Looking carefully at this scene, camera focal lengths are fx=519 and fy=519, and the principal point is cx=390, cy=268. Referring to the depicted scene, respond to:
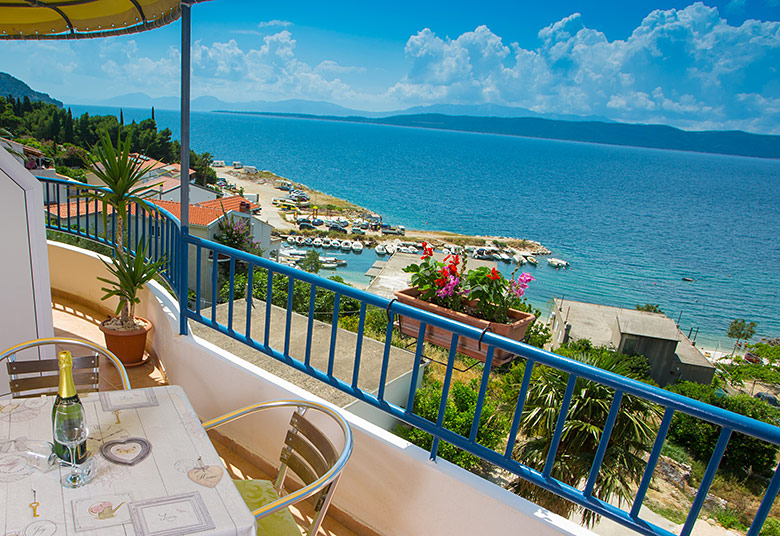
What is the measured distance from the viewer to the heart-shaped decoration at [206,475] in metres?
1.28

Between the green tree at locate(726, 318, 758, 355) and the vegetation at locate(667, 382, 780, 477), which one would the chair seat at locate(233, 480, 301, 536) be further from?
the green tree at locate(726, 318, 758, 355)

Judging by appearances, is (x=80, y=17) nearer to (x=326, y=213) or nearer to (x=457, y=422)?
(x=457, y=422)

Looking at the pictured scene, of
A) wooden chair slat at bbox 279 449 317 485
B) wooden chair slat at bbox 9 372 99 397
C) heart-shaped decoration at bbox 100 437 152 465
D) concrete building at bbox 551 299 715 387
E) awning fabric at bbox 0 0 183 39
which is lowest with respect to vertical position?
concrete building at bbox 551 299 715 387

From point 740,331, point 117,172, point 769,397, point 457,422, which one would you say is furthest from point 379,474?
point 740,331

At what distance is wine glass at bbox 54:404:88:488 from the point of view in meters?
1.24

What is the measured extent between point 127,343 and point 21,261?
36.2 inches

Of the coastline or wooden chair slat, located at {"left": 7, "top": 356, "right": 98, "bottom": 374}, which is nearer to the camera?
wooden chair slat, located at {"left": 7, "top": 356, "right": 98, "bottom": 374}

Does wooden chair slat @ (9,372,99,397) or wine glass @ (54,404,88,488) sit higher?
wine glass @ (54,404,88,488)

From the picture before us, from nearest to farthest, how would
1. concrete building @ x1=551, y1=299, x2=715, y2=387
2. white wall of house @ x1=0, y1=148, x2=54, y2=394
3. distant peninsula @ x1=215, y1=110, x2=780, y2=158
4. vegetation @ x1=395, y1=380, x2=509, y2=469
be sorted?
white wall of house @ x1=0, y1=148, x2=54, y2=394 < vegetation @ x1=395, y1=380, x2=509, y2=469 < concrete building @ x1=551, y1=299, x2=715, y2=387 < distant peninsula @ x1=215, y1=110, x2=780, y2=158

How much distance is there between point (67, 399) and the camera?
1240mm

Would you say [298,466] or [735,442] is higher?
[298,466]

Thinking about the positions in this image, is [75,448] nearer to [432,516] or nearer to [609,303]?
[432,516]

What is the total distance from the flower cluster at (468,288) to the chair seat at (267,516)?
144 centimetres

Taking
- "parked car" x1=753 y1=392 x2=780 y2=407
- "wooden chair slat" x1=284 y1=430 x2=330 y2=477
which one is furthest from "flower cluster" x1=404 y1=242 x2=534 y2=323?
"parked car" x1=753 y1=392 x2=780 y2=407
